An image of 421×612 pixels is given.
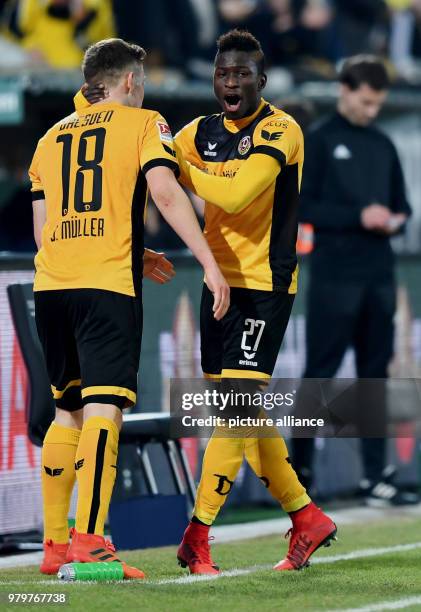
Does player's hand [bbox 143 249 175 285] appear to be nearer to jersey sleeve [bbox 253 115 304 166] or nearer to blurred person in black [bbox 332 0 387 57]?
jersey sleeve [bbox 253 115 304 166]

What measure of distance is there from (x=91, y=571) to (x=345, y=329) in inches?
139

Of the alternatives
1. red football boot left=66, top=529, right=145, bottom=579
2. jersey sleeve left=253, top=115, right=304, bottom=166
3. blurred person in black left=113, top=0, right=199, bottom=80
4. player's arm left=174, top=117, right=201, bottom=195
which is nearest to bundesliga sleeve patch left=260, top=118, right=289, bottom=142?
jersey sleeve left=253, top=115, right=304, bottom=166

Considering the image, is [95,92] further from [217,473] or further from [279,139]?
[217,473]

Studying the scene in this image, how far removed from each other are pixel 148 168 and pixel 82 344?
73cm

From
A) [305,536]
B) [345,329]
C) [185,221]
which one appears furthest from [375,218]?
[185,221]

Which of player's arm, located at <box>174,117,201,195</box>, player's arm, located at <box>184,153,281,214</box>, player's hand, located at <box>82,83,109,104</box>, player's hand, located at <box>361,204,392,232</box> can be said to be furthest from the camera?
player's hand, located at <box>361,204,392,232</box>

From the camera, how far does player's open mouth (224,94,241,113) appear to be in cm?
590

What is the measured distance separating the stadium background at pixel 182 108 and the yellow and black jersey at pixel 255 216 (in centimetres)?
175

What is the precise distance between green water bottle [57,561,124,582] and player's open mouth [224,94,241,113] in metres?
1.88

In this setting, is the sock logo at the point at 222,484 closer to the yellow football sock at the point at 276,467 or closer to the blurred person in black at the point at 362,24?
the yellow football sock at the point at 276,467

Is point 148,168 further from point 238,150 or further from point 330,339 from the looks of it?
point 330,339

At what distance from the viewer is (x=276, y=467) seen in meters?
6.10

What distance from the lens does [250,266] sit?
5.94m

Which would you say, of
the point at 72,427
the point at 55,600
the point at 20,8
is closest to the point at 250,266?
the point at 72,427
